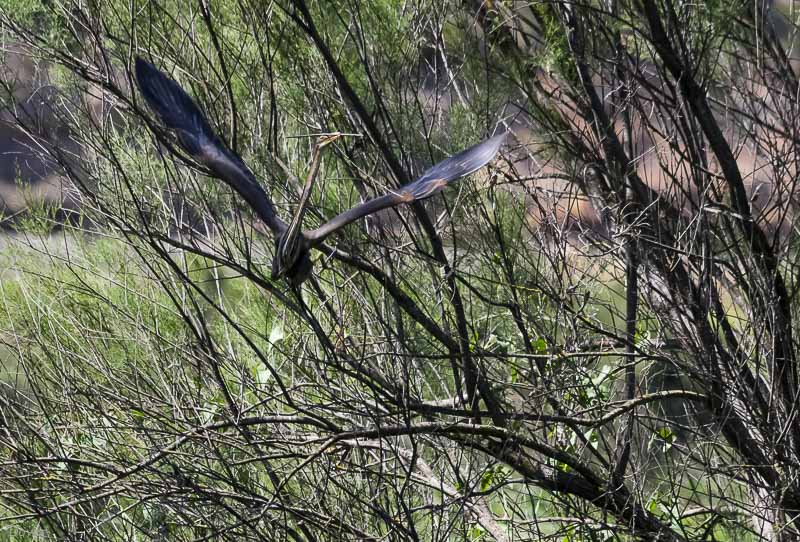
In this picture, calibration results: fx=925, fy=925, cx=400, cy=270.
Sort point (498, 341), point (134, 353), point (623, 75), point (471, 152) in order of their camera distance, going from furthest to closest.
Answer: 1. point (498, 341)
2. point (134, 353)
3. point (623, 75)
4. point (471, 152)

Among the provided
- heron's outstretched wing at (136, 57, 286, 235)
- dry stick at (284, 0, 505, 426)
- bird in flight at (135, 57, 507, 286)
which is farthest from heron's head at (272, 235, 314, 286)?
dry stick at (284, 0, 505, 426)

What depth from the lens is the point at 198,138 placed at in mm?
2199

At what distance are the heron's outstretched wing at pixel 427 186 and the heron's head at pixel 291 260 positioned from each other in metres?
0.03

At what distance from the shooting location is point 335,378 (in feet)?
9.92

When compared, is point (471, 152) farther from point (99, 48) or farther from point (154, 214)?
point (154, 214)

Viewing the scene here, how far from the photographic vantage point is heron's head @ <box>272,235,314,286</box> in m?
1.93

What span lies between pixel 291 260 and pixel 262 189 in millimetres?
267

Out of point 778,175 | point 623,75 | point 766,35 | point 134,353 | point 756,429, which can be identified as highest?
point 766,35

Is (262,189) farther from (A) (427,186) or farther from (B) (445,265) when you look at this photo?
(B) (445,265)

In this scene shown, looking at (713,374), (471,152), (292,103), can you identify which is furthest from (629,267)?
(292,103)

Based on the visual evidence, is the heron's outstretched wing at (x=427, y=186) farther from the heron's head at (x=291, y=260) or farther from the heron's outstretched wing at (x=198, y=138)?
the heron's outstretched wing at (x=198, y=138)

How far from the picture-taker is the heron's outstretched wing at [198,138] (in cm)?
207

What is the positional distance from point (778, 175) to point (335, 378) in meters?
1.49

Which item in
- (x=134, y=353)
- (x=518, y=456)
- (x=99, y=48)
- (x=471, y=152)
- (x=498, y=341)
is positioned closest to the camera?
(x=471, y=152)
